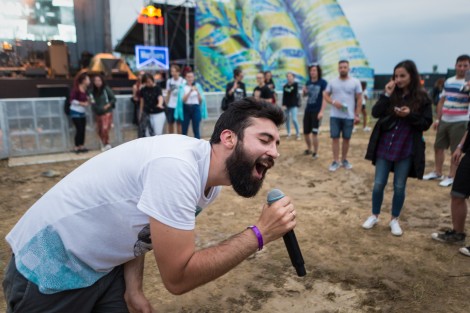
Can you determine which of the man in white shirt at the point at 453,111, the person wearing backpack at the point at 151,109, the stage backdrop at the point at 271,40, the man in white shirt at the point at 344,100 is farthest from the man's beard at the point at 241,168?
the stage backdrop at the point at 271,40

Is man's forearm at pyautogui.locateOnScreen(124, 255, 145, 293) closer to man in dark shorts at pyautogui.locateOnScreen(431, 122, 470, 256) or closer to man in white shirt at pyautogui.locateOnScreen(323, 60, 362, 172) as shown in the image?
man in dark shorts at pyautogui.locateOnScreen(431, 122, 470, 256)

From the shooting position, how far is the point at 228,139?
1.48m

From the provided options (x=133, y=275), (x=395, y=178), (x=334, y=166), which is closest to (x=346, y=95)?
(x=334, y=166)

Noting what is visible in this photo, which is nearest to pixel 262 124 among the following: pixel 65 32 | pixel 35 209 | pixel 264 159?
pixel 264 159

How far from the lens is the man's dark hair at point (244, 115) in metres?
1.48

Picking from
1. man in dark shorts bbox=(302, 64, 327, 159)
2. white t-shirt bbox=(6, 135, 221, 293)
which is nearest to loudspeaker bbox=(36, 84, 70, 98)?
man in dark shorts bbox=(302, 64, 327, 159)

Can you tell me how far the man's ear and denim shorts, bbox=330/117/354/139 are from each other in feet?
17.7

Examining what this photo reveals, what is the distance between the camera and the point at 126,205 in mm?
1351

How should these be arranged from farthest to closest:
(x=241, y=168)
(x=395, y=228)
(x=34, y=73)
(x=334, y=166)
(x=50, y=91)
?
(x=34, y=73) → (x=50, y=91) → (x=334, y=166) → (x=395, y=228) → (x=241, y=168)

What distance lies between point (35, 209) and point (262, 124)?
1.00m

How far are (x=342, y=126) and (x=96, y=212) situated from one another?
585cm

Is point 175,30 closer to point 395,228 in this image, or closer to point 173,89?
point 173,89

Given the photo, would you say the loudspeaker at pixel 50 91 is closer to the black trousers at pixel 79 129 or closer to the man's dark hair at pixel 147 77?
the black trousers at pixel 79 129

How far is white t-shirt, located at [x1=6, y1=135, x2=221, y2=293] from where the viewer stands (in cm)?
133
